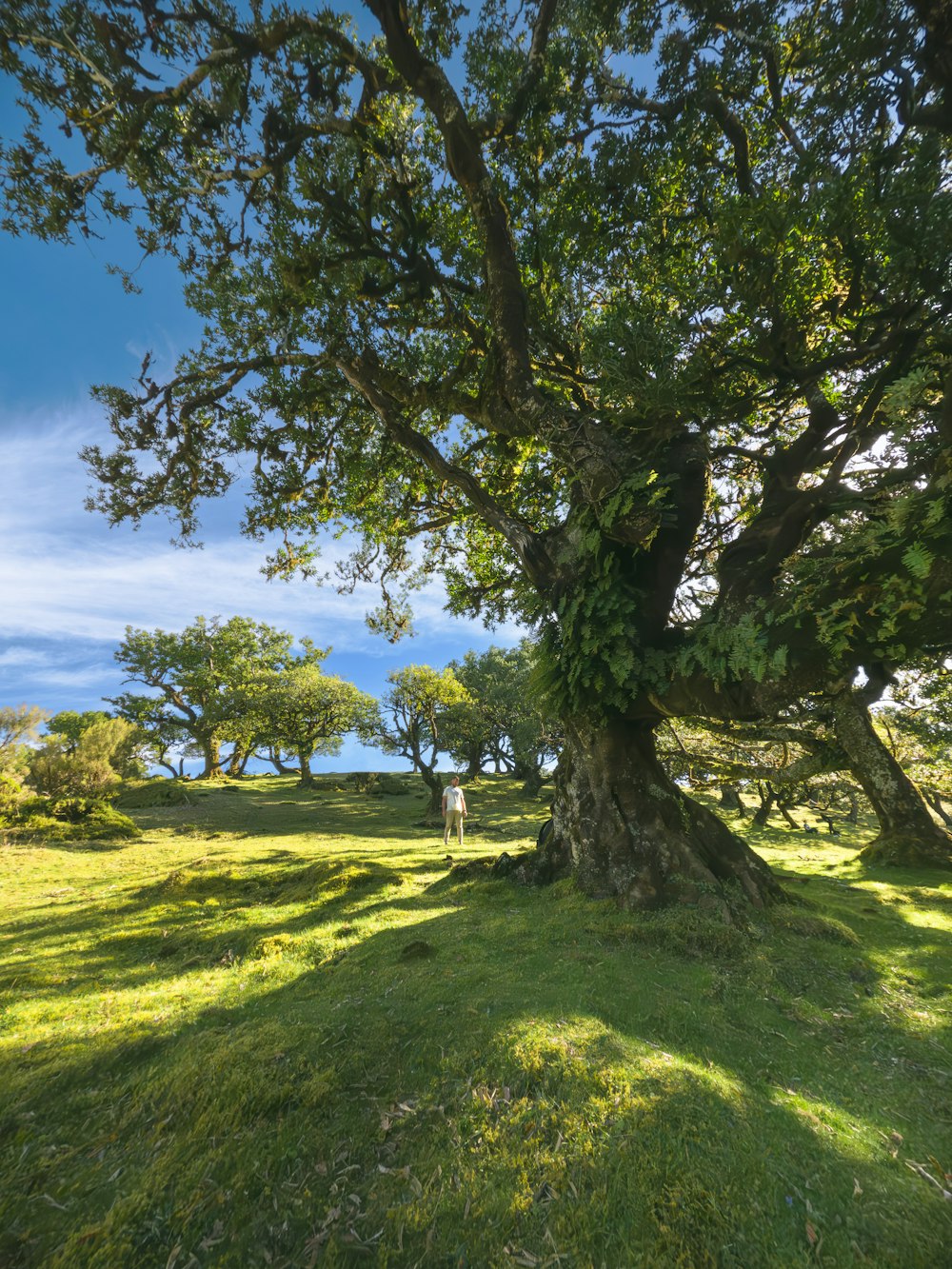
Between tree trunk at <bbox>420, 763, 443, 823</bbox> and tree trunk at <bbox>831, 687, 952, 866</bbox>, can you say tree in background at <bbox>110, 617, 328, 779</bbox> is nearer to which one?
tree trunk at <bbox>420, 763, 443, 823</bbox>

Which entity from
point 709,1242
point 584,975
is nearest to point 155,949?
point 584,975

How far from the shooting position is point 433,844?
17.0 metres

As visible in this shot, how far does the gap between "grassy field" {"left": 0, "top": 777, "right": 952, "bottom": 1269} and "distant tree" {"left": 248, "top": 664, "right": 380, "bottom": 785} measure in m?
26.3

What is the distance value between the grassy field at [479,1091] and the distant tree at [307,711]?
2629 centimetres

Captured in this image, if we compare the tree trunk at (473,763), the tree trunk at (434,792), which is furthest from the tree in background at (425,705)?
the tree trunk at (473,763)

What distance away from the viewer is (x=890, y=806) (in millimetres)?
13398

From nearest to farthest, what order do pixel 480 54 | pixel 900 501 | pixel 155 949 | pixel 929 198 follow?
1. pixel 900 501
2. pixel 929 198
3. pixel 155 949
4. pixel 480 54

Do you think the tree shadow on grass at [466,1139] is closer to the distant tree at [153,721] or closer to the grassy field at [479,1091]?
the grassy field at [479,1091]

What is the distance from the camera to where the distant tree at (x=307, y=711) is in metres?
33.9

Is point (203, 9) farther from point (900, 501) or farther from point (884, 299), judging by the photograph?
point (900, 501)

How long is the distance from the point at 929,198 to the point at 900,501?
4468 mm

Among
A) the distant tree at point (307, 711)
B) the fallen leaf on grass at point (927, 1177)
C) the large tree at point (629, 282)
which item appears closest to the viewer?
the fallen leaf on grass at point (927, 1177)

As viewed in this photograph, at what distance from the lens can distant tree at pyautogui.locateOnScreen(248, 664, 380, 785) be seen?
33.9 m

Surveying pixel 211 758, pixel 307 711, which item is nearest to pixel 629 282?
pixel 307 711
